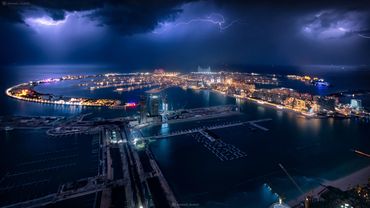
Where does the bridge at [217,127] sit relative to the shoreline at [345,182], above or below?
above

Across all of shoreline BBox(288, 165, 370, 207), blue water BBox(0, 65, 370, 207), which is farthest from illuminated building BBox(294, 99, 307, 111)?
shoreline BBox(288, 165, 370, 207)

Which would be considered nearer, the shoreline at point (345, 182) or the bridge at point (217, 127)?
the shoreline at point (345, 182)

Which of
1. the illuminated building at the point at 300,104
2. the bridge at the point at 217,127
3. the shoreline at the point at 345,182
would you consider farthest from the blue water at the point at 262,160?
the illuminated building at the point at 300,104

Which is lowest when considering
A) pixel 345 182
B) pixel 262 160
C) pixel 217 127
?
pixel 345 182

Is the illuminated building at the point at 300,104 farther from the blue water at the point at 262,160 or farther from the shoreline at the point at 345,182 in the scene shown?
the shoreline at the point at 345,182

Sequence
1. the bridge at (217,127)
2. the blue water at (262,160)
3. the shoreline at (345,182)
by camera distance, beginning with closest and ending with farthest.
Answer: the shoreline at (345,182)
the blue water at (262,160)
the bridge at (217,127)

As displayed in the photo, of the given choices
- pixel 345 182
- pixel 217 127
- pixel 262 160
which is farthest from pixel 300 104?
pixel 345 182

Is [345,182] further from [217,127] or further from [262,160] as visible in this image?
[217,127]

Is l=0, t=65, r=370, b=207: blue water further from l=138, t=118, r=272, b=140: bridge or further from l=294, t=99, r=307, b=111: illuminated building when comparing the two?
l=294, t=99, r=307, b=111: illuminated building
